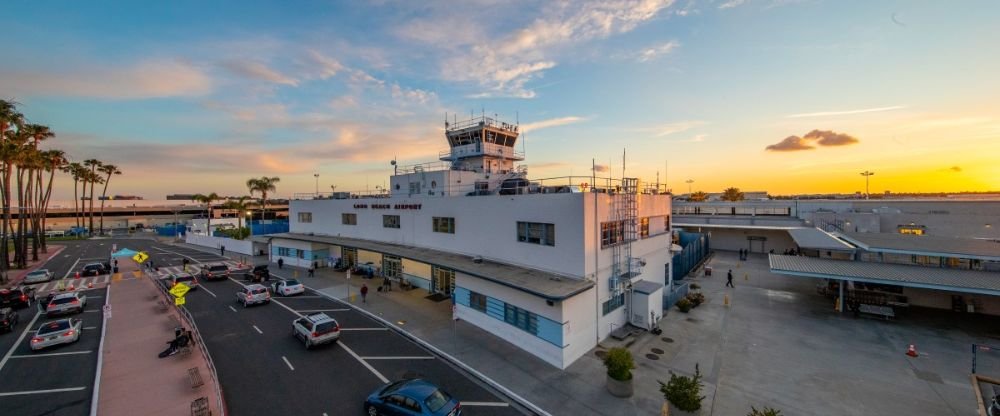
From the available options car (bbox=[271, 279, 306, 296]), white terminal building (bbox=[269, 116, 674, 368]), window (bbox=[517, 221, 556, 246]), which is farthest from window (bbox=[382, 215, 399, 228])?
window (bbox=[517, 221, 556, 246])

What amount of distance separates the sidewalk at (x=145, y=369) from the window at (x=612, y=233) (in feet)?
60.8

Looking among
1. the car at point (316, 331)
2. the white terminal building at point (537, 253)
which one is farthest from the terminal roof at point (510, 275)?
the car at point (316, 331)

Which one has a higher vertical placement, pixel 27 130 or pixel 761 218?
pixel 27 130

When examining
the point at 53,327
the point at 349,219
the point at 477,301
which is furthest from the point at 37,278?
the point at 477,301

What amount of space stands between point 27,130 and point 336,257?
43497 mm

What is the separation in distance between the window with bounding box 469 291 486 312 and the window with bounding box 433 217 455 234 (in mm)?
6548

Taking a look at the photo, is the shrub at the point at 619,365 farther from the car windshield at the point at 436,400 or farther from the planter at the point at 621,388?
the car windshield at the point at 436,400

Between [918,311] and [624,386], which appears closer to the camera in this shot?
[624,386]

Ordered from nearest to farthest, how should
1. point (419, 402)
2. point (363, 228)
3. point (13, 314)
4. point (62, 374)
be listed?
point (419, 402) < point (62, 374) < point (13, 314) < point (363, 228)

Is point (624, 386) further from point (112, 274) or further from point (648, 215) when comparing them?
point (112, 274)

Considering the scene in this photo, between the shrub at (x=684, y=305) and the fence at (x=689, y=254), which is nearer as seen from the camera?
the shrub at (x=684, y=305)

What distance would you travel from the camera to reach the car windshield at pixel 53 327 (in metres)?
19.0

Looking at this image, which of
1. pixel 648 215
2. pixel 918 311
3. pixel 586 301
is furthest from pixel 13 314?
pixel 918 311

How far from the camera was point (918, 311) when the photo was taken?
23.2 metres
